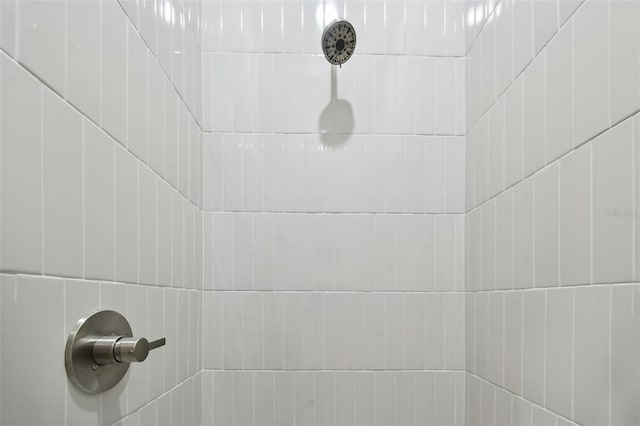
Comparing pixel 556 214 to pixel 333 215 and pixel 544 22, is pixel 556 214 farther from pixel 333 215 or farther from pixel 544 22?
pixel 333 215

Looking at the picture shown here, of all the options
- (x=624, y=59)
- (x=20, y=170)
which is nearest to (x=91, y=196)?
(x=20, y=170)

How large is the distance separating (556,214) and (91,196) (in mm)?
803

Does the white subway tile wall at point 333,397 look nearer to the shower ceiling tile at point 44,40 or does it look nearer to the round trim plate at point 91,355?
the round trim plate at point 91,355

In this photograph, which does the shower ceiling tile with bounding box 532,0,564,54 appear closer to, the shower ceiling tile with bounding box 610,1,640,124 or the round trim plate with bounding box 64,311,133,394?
the shower ceiling tile with bounding box 610,1,640,124

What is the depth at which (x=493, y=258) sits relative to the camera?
1.32 meters

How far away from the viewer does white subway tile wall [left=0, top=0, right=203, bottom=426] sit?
0.55m

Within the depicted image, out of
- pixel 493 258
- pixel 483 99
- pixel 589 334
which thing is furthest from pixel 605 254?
pixel 483 99

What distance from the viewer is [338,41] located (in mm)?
1439

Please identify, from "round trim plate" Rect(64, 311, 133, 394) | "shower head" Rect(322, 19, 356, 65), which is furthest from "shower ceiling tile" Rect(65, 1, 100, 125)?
"shower head" Rect(322, 19, 356, 65)

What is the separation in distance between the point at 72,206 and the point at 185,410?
0.84 metres

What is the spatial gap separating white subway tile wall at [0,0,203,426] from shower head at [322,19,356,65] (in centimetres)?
40

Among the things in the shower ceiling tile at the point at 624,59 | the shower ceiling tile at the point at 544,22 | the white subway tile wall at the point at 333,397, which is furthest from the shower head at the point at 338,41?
the white subway tile wall at the point at 333,397

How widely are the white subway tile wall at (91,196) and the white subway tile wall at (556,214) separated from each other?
0.77 m

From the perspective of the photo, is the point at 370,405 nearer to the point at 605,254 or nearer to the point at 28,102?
the point at 605,254
